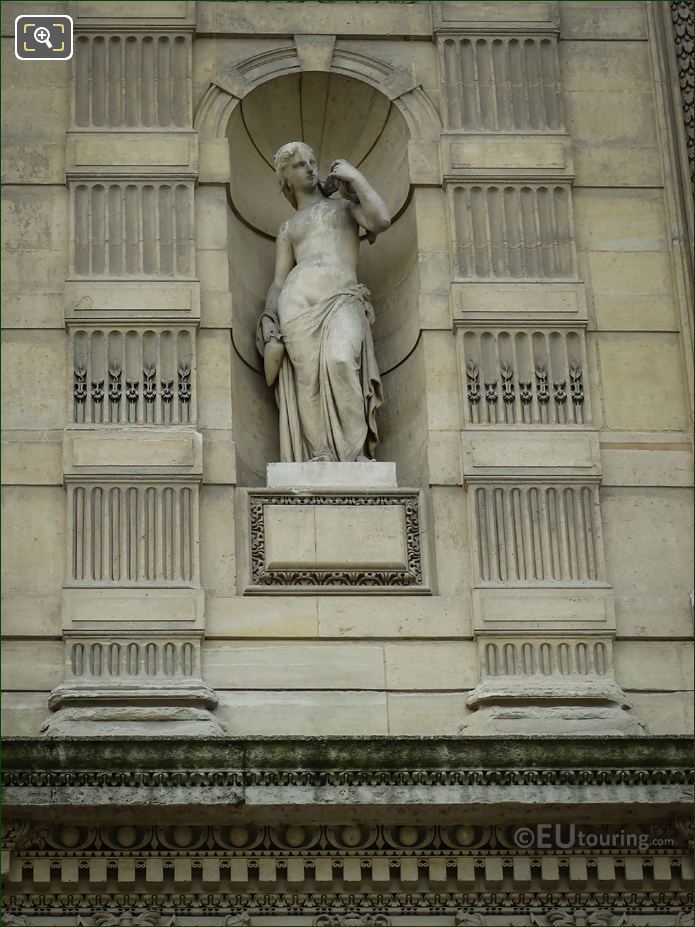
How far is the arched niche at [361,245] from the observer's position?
57.2 ft

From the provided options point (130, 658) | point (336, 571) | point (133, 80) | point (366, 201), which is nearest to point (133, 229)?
point (133, 80)

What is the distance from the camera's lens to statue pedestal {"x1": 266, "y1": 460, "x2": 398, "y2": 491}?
1677 centimetres

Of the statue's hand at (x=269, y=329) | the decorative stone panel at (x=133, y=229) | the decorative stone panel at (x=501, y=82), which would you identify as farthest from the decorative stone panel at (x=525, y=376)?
the decorative stone panel at (x=133, y=229)

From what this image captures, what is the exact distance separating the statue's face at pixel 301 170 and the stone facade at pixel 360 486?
0.51 m

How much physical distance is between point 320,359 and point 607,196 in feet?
8.35

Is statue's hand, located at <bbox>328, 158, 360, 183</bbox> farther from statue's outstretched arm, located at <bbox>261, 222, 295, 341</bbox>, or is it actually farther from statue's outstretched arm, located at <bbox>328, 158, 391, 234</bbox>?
statue's outstretched arm, located at <bbox>261, 222, 295, 341</bbox>

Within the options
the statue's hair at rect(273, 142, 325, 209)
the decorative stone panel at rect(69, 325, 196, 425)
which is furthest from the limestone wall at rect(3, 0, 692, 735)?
the statue's hair at rect(273, 142, 325, 209)

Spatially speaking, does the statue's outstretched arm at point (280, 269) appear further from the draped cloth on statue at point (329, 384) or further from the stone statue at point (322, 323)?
the draped cloth on statue at point (329, 384)

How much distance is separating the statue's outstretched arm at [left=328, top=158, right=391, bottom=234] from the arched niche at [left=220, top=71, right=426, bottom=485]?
1.10 ft

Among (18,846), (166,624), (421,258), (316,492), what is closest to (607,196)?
(421,258)

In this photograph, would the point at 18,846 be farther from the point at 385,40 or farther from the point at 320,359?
the point at 385,40

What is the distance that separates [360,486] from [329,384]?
843 millimetres

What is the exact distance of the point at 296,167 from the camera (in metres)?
17.9

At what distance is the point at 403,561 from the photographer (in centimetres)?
1644
